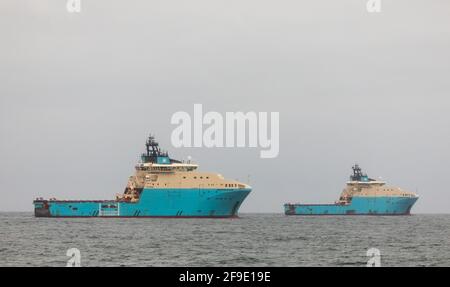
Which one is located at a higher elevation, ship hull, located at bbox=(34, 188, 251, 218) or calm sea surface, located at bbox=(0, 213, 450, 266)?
ship hull, located at bbox=(34, 188, 251, 218)

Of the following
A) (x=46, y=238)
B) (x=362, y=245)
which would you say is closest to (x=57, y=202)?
(x=46, y=238)

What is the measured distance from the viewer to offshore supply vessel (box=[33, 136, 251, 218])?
8769cm

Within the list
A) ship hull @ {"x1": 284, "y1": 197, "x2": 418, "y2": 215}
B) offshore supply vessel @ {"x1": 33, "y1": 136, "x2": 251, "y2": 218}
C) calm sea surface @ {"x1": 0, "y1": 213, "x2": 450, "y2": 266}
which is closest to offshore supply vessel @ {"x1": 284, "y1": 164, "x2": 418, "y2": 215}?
ship hull @ {"x1": 284, "y1": 197, "x2": 418, "y2": 215}

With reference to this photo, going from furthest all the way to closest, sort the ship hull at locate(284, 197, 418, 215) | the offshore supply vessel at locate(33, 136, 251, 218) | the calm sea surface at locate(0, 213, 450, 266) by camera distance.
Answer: the ship hull at locate(284, 197, 418, 215) → the offshore supply vessel at locate(33, 136, 251, 218) → the calm sea surface at locate(0, 213, 450, 266)

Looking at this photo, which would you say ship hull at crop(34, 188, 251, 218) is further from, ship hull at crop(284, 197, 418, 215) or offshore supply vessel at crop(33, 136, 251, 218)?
ship hull at crop(284, 197, 418, 215)

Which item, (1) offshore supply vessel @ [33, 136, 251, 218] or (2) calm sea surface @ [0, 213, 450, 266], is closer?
(2) calm sea surface @ [0, 213, 450, 266]

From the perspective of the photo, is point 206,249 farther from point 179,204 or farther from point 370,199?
point 370,199

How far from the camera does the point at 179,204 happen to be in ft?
290

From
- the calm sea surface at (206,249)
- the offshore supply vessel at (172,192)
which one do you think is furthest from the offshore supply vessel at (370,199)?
the calm sea surface at (206,249)

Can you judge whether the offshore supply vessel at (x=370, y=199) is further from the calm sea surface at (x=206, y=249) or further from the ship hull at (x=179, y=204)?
the calm sea surface at (x=206, y=249)

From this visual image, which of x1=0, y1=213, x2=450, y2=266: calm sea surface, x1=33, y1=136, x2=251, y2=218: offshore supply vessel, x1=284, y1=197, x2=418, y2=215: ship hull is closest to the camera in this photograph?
x1=0, y1=213, x2=450, y2=266: calm sea surface

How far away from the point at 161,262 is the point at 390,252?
1600 cm

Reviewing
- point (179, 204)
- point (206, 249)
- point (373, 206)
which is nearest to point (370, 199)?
point (373, 206)
